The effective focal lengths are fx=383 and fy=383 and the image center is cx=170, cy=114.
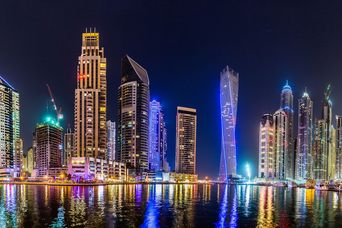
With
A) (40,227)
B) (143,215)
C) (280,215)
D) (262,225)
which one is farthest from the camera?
(280,215)

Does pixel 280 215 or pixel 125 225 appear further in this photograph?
pixel 280 215

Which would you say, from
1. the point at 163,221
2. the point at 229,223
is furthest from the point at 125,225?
the point at 229,223

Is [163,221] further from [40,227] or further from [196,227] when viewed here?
[40,227]

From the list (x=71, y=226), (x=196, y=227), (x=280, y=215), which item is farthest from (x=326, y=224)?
(x=71, y=226)

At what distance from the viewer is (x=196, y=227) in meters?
59.2

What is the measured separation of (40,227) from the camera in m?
56.5

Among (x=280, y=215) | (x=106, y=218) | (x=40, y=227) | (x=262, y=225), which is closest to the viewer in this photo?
(x=40, y=227)

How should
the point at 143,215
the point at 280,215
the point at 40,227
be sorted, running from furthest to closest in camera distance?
the point at 280,215
the point at 143,215
the point at 40,227

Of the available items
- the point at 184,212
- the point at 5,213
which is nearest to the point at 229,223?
the point at 184,212

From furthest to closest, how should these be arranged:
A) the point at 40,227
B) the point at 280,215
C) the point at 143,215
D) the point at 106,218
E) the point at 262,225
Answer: the point at 280,215 < the point at 143,215 < the point at 106,218 < the point at 262,225 < the point at 40,227

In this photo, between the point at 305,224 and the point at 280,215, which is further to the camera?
the point at 280,215

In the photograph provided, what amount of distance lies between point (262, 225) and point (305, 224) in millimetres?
8764

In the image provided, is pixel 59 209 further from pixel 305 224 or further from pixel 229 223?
pixel 305 224

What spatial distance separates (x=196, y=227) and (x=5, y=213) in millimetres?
37630
